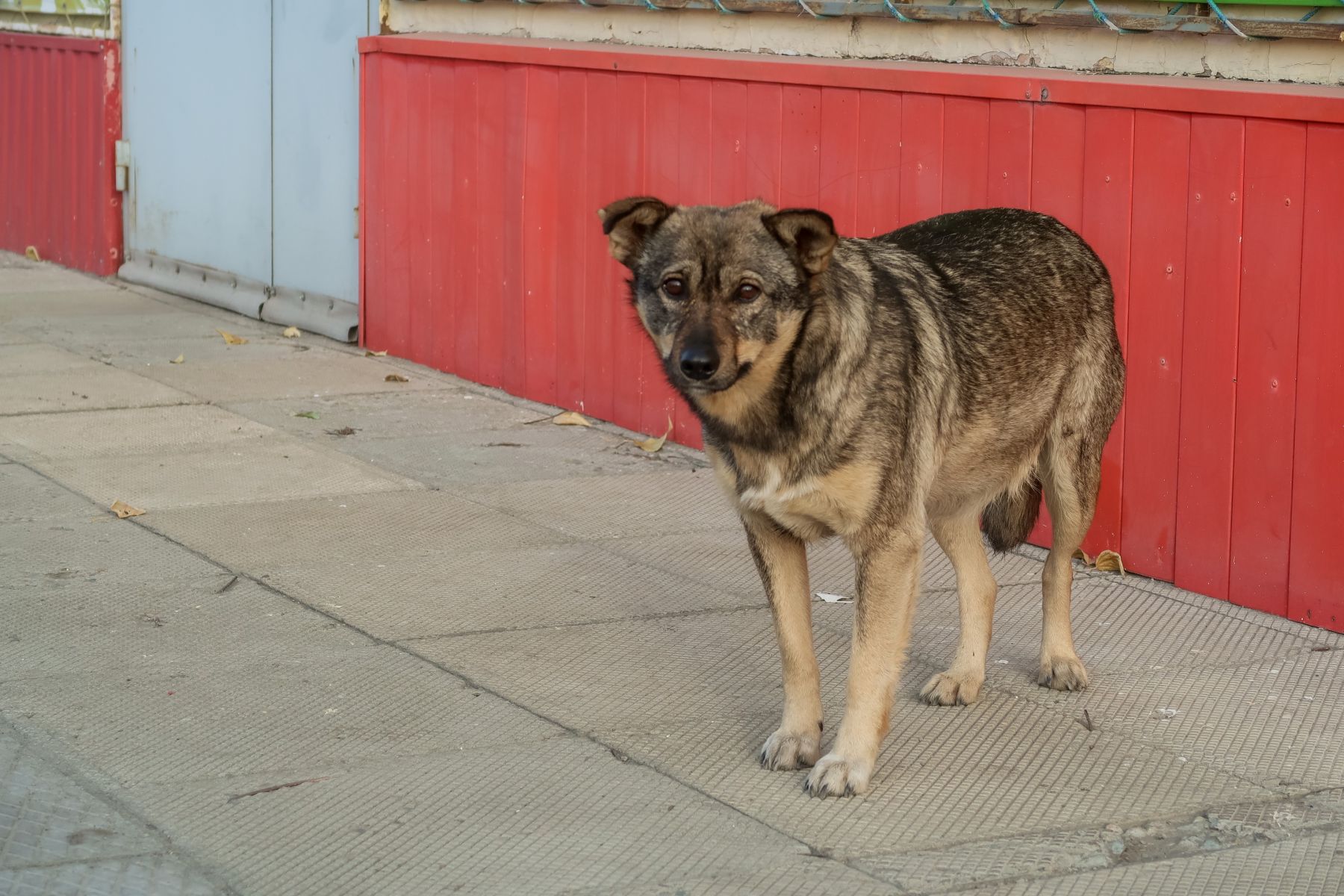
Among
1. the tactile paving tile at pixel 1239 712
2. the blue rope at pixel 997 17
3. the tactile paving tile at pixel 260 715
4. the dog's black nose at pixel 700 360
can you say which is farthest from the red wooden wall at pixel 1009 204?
the tactile paving tile at pixel 260 715

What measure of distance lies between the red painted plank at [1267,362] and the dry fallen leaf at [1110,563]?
47 centimetres

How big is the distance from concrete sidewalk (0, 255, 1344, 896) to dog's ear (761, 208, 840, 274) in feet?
4.29

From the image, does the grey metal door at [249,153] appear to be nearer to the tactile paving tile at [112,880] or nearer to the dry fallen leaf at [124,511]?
the dry fallen leaf at [124,511]

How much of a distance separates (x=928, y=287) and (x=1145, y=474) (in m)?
1.77

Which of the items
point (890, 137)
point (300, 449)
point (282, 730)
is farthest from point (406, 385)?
point (282, 730)

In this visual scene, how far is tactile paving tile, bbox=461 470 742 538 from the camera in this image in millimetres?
6992

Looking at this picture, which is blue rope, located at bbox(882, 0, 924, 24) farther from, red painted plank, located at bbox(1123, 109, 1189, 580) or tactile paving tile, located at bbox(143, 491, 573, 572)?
tactile paving tile, located at bbox(143, 491, 573, 572)

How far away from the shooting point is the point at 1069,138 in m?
6.42

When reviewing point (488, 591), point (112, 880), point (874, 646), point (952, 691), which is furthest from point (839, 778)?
point (488, 591)

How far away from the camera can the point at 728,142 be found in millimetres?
7938

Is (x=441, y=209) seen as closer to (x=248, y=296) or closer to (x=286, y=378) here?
(x=286, y=378)

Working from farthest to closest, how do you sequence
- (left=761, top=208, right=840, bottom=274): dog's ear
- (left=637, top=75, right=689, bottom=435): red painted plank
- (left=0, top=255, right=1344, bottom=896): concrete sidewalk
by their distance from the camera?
(left=637, top=75, right=689, bottom=435): red painted plank, (left=761, top=208, right=840, bottom=274): dog's ear, (left=0, top=255, right=1344, bottom=896): concrete sidewalk

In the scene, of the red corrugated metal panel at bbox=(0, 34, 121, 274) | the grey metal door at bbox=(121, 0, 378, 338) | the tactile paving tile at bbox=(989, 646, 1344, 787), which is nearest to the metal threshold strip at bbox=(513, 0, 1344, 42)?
the tactile paving tile at bbox=(989, 646, 1344, 787)

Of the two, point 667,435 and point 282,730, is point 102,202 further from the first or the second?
point 282,730
